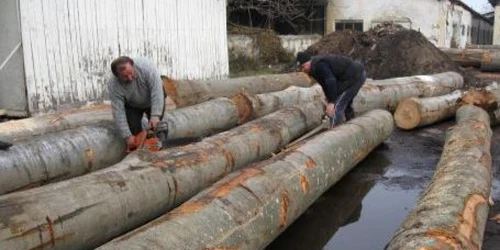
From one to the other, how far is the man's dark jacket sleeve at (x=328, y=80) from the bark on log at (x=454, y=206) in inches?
69.4

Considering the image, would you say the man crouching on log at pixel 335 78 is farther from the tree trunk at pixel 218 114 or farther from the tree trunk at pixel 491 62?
the tree trunk at pixel 491 62

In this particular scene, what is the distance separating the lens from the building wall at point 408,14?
23359mm

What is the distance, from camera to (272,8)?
888 inches

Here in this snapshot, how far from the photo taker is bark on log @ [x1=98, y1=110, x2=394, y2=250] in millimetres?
3471

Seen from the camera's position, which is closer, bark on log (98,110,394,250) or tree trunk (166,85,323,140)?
bark on log (98,110,394,250)

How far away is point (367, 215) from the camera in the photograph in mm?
5695

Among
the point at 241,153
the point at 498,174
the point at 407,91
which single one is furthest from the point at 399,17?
the point at 241,153

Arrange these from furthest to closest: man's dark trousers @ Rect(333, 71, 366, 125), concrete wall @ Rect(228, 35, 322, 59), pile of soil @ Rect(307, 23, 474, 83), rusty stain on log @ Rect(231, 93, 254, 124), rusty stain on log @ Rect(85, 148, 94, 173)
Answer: concrete wall @ Rect(228, 35, 322, 59) → pile of soil @ Rect(307, 23, 474, 83) → rusty stain on log @ Rect(231, 93, 254, 124) → man's dark trousers @ Rect(333, 71, 366, 125) → rusty stain on log @ Rect(85, 148, 94, 173)

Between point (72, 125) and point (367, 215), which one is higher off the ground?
point (72, 125)

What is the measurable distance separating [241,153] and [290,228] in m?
1.16

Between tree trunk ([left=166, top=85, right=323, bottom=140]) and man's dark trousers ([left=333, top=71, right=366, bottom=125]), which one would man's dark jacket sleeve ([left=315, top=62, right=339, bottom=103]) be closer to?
→ man's dark trousers ([left=333, top=71, right=366, bottom=125])

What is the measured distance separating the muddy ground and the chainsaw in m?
1.65

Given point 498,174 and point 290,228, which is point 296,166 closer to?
Answer: point 290,228

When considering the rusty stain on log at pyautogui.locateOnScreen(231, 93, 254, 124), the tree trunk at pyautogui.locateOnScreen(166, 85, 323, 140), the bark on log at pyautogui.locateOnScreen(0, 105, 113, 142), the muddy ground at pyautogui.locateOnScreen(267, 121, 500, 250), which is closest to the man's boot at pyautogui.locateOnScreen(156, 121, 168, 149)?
the tree trunk at pyautogui.locateOnScreen(166, 85, 323, 140)
